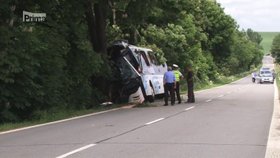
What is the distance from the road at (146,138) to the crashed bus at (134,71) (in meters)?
5.88

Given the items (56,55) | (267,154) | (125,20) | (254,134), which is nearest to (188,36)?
(125,20)

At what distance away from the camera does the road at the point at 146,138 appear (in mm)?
10289

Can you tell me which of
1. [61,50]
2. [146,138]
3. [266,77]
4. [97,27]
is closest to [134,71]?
[97,27]

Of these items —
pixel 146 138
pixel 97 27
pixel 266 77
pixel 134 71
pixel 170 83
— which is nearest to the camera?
pixel 146 138

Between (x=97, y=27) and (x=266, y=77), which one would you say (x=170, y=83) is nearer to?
(x=97, y=27)

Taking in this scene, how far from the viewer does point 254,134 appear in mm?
13086

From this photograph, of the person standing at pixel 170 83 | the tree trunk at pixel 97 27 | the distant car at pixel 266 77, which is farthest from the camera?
the distant car at pixel 266 77

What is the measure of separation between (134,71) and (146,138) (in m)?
11.7

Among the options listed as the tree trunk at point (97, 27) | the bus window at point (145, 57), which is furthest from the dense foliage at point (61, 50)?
the bus window at point (145, 57)

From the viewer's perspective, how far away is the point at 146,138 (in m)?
12.3

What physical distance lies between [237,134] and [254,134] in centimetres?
42

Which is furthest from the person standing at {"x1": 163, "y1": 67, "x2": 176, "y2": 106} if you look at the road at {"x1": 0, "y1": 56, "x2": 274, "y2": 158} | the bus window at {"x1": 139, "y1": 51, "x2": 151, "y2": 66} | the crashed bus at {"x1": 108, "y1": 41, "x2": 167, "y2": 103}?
the road at {"x1": 0, "y1": 56, "x2": 274, "y2": 158}

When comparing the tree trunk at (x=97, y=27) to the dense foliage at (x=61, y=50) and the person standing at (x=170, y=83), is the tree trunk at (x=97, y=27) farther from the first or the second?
the person standing at (x=170, y=83)

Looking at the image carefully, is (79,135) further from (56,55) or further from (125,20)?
(125,20)
